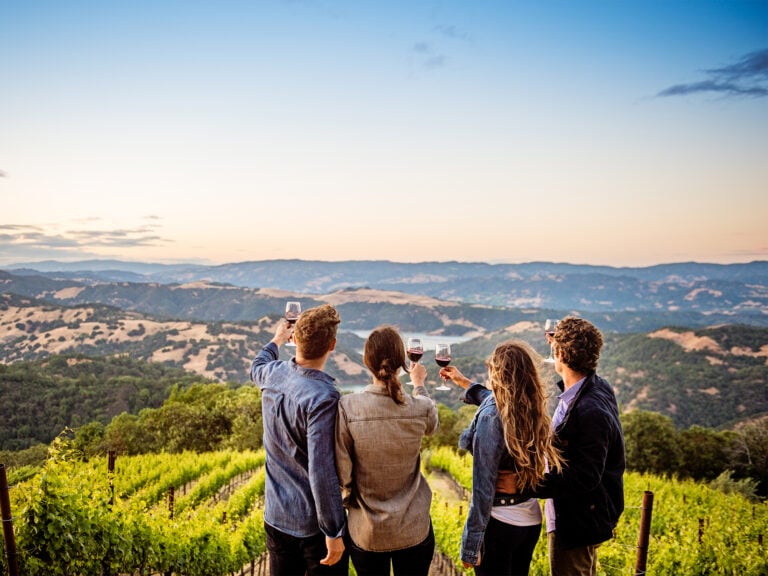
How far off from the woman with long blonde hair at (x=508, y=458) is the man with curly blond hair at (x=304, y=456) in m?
0.73

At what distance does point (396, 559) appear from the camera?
8.13 ft

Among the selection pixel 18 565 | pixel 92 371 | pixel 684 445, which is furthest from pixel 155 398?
pixel 18 565

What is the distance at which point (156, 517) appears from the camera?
541 cm

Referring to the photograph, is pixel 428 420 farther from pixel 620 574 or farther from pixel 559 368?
pixel 620 574

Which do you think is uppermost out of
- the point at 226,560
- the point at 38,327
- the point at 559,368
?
the point at 559,368

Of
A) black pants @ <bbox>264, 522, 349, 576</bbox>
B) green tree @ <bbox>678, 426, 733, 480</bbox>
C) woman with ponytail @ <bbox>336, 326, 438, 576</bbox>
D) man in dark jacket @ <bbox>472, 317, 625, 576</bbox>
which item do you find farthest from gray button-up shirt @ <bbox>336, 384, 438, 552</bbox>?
green tree @ <bbox>678, 426, 733, 480</bbox>

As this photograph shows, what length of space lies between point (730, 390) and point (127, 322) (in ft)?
361

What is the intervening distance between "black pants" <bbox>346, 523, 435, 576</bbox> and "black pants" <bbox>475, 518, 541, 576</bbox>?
31 cm

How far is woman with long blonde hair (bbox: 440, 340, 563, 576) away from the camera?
7.82ft

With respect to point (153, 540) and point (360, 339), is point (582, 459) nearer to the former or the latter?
point (153, 540)

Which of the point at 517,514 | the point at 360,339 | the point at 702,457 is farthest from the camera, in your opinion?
the point at 360,339

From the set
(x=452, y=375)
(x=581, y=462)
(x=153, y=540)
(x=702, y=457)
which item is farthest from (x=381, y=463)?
(x=702, y=457)

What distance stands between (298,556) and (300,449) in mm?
663

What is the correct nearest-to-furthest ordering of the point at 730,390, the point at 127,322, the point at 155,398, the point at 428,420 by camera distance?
the point at 428,420 → the point at 155,398 → the point at 730,390 → the point at 127,322
